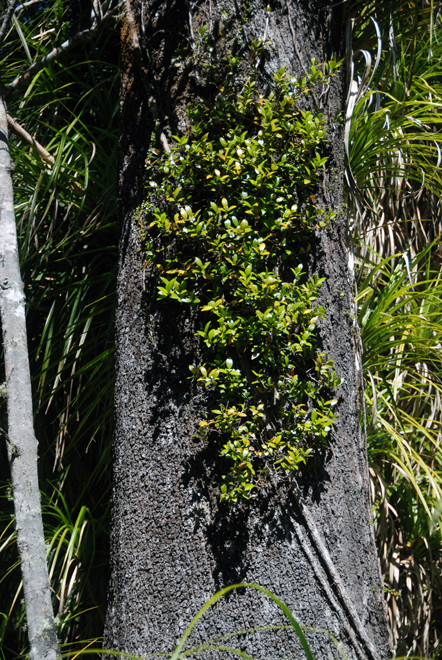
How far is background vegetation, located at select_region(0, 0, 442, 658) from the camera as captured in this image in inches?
92.0

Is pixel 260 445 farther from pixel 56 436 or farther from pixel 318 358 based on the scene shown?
pixel 56 436

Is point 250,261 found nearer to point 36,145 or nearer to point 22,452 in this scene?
point 22,452

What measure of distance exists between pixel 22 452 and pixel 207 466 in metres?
0.43

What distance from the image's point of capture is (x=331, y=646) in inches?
53.1

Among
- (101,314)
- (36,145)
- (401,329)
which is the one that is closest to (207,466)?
(401,329)

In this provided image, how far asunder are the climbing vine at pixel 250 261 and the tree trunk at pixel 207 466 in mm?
53

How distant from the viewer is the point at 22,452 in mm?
1402

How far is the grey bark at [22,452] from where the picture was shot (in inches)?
49.6

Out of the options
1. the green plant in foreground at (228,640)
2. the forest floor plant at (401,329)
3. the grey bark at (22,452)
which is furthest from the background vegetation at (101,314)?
the green plant in foreground at (228,640)

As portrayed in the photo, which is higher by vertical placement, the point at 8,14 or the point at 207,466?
the point at 8,14

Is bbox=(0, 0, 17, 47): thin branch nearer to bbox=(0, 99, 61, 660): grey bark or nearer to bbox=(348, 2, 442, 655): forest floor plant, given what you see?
bbox=(0, 99, 61, 660): grey bark

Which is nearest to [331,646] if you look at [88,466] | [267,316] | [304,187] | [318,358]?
[318,358]

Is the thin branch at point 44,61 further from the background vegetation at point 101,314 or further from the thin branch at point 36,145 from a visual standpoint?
the background vegetation at point 101,314

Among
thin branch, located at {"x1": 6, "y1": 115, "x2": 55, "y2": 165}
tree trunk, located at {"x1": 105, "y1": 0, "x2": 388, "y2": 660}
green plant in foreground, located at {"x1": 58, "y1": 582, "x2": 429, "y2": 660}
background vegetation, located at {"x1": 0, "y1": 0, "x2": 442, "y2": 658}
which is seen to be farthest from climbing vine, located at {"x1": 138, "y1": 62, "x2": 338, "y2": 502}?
thin branch, located at {"x1": 6, "y1": 115, "x2": 55, "y2": 165}
